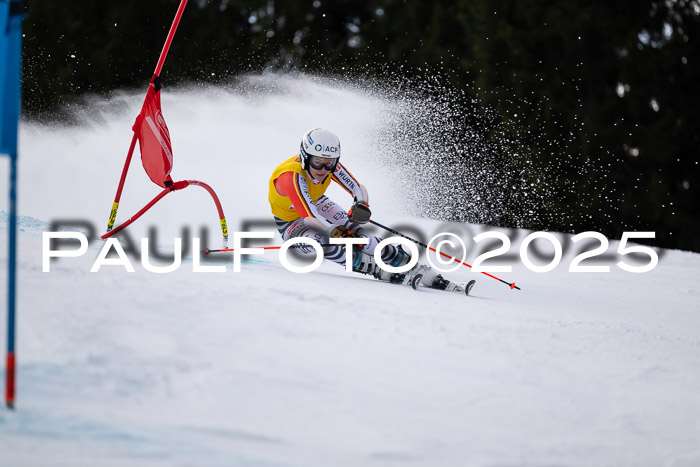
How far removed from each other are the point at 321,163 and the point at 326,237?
1.73ft

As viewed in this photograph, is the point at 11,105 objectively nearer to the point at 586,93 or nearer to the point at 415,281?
the point at 415,281

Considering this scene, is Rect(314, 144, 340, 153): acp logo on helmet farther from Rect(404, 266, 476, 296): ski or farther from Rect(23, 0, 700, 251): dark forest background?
Rect(23, 0, 700, 251): dark forest background

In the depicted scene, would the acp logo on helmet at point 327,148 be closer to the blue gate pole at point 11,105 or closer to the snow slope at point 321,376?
the snow slope at point 321,376

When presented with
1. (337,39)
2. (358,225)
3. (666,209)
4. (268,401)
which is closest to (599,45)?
(666,209)

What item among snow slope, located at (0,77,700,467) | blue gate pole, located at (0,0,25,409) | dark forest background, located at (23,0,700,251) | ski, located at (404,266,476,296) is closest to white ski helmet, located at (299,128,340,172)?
Result: snow slope, located at (0,77,700,467)

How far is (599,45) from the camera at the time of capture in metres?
12.0

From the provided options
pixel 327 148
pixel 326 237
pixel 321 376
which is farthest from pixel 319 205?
pixel 321 376

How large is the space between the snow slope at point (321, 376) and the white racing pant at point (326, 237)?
1.32ft

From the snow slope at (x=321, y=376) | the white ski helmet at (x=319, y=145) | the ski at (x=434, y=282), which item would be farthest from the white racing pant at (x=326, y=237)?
the white ski helmet at (x=319, y=145)

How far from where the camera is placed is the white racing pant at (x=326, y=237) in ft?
19.0

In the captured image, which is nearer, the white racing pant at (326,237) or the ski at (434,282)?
the ski at (434,282)

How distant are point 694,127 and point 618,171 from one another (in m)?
1.18

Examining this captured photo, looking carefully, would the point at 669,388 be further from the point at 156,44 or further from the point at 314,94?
the point at 156,44

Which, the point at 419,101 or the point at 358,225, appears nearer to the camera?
the point at 358,225
